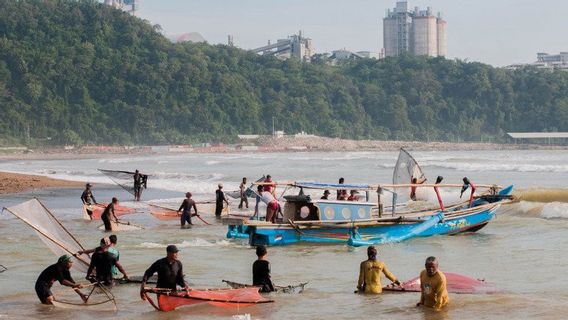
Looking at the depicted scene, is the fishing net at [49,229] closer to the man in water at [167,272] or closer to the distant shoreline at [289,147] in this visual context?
the man in water at [167,272]

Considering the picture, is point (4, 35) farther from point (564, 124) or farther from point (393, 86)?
point (564, 124)

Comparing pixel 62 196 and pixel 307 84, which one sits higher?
pixel 307 84

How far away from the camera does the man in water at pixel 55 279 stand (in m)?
14.5

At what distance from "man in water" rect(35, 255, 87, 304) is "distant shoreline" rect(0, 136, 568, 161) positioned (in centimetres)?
10319

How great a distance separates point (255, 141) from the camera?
488ft

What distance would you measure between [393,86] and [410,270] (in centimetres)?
16916


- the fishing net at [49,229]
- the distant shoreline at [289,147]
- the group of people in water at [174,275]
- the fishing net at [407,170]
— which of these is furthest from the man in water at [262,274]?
the distant shoreline at [289,147]

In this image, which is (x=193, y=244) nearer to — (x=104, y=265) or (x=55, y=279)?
(x=104, y=265)

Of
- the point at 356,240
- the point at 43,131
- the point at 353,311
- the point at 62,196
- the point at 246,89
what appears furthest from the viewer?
the point at 246,89

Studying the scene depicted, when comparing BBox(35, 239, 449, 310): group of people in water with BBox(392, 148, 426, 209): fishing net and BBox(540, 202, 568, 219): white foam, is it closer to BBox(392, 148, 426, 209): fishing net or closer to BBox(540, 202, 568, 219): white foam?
BBox(392, 148, 426, 209): fishing net

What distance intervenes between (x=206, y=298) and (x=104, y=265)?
7.65ft

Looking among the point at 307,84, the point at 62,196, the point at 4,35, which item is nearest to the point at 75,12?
the point at 4,35

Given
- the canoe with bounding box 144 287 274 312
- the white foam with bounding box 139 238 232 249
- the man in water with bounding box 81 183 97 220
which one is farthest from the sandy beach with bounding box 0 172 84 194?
the canoe with bounding box 144 287 274 312

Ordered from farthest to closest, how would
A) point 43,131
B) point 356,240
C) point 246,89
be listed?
point 246,89 → point 43,131 → point 356,240
